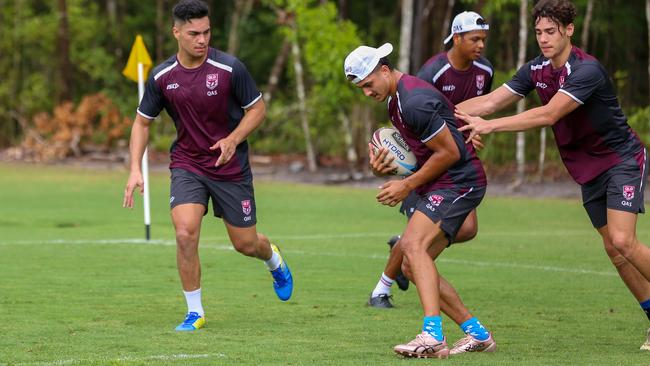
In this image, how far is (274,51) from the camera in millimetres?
48281

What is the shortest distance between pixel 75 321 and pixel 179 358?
7.03 feet

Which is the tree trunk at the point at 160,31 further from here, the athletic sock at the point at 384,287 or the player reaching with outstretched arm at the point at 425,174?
the player reaching with outstretched arm at the point at 425,174

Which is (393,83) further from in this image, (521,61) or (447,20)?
→ (447,20)

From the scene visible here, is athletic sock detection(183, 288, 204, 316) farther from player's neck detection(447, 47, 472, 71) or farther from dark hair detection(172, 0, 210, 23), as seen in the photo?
player's neck detection(447, 47, 472, 71)

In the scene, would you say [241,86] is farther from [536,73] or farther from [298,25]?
[298,25]

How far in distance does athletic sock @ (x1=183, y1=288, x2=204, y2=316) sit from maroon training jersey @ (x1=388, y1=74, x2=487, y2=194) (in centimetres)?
220

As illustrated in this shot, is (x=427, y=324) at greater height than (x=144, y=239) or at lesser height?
greater

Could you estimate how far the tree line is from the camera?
99.4 ft

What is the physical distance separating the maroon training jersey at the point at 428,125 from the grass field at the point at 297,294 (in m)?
1.21

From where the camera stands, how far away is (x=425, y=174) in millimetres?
8312

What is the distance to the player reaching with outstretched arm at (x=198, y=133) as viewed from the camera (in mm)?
9812

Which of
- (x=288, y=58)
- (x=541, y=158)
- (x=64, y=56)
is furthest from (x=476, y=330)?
(x=64, y=56)

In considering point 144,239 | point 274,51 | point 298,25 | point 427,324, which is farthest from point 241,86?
point 274,51

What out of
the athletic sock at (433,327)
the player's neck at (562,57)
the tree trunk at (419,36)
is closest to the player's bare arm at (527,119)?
the player's neck at (562,57)
